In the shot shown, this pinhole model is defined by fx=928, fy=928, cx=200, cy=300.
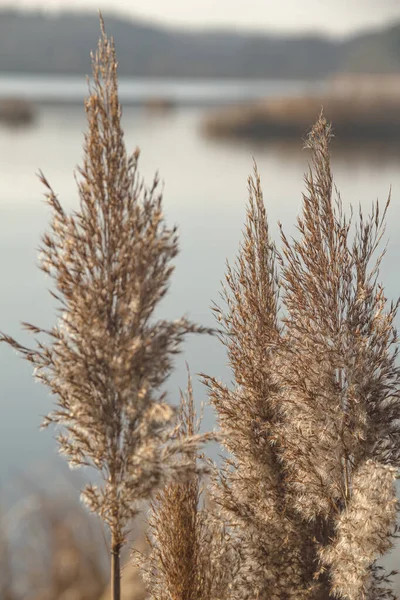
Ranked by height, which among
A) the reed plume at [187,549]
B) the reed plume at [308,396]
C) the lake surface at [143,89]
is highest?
the lake surface at [143,89]

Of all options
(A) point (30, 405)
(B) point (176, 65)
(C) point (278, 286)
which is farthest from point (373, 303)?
(B) point (176, 65)

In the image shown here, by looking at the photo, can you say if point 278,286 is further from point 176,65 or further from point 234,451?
point 176,65

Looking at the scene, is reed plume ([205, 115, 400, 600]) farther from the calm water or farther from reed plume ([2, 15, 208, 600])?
reed plume ([2, 15, 208, 600])

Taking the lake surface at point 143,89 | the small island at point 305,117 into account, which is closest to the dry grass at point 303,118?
the small island at point 305,117

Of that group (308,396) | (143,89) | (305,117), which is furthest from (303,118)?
(143,89)

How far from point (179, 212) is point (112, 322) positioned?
2425 cm

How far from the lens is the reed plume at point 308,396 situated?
5805 millimetres

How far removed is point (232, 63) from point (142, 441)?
227 feet

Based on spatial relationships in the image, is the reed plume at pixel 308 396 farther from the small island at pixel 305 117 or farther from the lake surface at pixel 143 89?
the lake surface at pixel 143 89

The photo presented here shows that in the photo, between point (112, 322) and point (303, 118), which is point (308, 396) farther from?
point (303, 118)

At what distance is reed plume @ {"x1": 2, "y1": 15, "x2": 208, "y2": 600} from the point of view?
484 centimetres

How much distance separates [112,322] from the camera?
4887 millimetres

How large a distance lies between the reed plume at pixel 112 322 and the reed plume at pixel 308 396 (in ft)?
3.80


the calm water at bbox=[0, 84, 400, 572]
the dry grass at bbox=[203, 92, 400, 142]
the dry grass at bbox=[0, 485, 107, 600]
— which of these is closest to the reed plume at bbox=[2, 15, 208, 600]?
the calm water at bbox=[0, 84, 400, 572]
